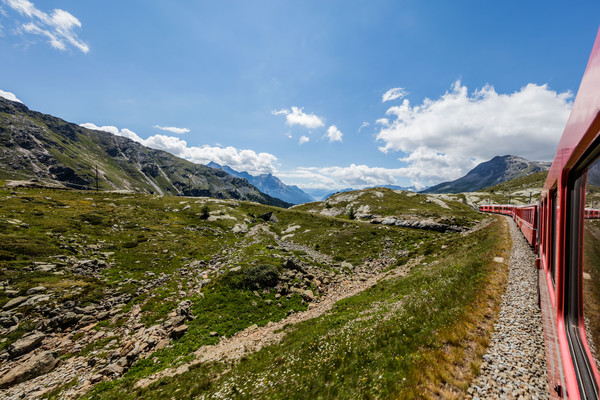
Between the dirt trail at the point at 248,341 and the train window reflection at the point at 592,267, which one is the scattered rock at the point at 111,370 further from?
the train window reflection at the point at 592,267

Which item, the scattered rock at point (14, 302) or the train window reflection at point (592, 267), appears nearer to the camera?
the train window reflection at point (592, 267)

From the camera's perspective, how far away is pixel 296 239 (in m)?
58.9

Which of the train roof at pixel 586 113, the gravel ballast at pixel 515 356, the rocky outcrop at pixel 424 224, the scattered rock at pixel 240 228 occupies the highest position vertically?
the train roof at pixel 586 113

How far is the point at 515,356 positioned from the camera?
8.95 metres

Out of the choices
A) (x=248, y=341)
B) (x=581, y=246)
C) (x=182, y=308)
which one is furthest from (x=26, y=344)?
(x=581, y=246)

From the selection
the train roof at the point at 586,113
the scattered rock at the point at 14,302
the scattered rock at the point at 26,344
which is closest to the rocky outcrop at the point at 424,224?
the train roof at the point at 586,113

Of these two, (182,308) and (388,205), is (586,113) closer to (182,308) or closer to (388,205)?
(182,308)

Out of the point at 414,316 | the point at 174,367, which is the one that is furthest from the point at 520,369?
the point at 174,367

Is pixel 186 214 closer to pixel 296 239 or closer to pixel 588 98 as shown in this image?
pixel 296 239

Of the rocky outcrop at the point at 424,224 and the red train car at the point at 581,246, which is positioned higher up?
the red train car at the point at 581,246

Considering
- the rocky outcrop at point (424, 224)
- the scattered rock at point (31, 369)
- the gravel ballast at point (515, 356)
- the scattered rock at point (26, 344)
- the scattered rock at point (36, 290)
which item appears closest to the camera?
the gravel ballast at point (515, 356)

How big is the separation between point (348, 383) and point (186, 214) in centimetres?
7598

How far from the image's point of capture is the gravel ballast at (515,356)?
24.5ft

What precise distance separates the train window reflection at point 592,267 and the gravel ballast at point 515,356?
13.3 feet
